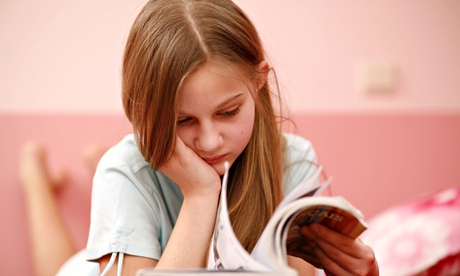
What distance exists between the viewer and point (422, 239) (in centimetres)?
137

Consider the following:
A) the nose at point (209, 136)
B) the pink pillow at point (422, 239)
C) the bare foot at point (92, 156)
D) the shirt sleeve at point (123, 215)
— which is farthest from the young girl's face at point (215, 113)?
the bare foot at point (92, 156)

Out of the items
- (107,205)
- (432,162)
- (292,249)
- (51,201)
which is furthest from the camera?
(432,162)

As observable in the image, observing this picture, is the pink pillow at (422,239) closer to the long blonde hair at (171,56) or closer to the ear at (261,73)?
the long blonde hair at (171,56)

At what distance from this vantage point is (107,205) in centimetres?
94

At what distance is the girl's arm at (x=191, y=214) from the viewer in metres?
0.84

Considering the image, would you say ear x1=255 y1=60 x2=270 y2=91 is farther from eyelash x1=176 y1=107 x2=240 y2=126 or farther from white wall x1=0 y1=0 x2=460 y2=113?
white wall x1=0 y1=0 x2=460 y2=113

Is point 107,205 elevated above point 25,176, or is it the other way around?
point 107,205

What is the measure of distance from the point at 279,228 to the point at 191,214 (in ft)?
0.86

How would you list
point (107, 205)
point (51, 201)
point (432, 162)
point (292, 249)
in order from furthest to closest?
point (432, 162) → point (51, 201) → point (107, 205) → point (292, 249)

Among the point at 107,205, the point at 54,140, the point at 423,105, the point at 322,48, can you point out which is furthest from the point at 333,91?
the point at 107,205

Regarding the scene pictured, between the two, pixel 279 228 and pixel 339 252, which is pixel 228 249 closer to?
pixel 279 228

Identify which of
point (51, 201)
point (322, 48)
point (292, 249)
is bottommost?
point (51, 201)

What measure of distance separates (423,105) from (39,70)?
1.24 m

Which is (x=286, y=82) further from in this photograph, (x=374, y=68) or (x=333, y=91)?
(x=374, y=68)
